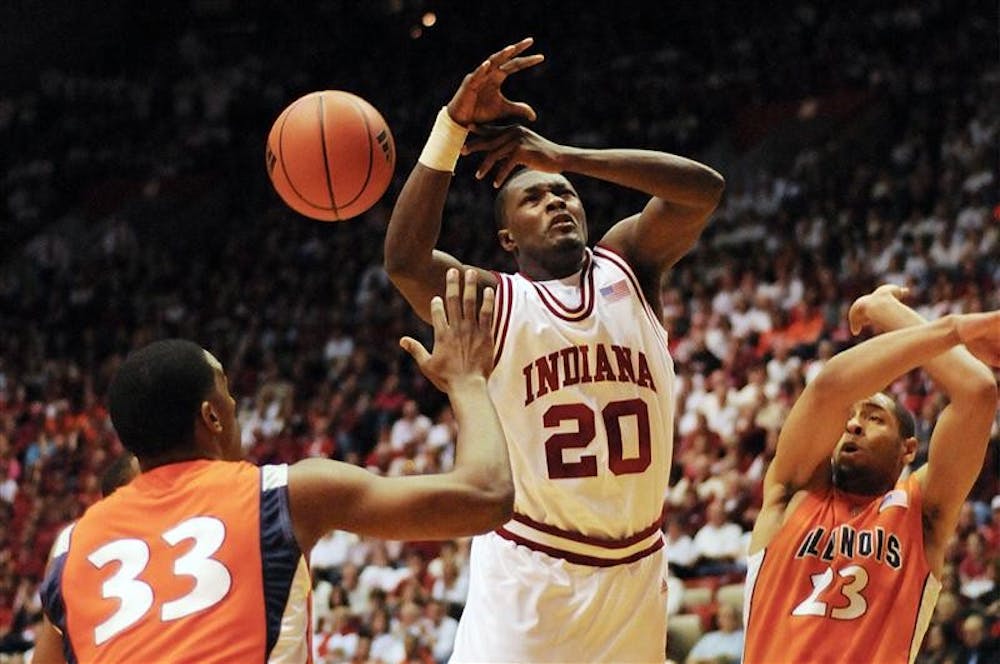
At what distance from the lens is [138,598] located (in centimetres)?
292

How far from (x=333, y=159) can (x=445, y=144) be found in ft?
3.22

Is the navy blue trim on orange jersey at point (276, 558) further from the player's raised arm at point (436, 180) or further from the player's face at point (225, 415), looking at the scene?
the player's raised arm at point (436, 180)

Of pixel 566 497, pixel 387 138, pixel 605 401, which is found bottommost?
pixel 566 497

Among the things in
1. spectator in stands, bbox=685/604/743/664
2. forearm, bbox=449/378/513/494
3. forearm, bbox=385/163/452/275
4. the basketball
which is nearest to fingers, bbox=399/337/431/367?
forearm, bbox=449/378/513/494

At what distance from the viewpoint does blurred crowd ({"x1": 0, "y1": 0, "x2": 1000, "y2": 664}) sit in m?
10.6

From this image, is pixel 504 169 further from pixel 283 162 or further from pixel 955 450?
pixel 955 450

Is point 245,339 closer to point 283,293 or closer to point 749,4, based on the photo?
point 283,293

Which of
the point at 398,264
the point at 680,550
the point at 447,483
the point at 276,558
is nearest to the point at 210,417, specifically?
the point at 276,558

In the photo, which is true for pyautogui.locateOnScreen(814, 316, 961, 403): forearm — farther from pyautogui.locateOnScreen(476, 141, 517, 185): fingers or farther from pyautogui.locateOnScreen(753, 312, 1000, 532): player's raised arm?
pyautogui.locateOnScreen(476, 141, 517, 185): fingers

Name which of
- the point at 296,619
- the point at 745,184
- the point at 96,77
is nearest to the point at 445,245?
the point at 745,184

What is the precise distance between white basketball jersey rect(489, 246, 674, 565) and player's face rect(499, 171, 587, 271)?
0.19m

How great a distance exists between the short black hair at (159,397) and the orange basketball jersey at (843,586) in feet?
6.67

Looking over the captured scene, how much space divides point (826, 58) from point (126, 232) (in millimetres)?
9805

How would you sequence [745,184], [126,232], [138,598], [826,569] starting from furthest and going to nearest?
[126,232] → [745,184] → [826,569] → [138,598]
